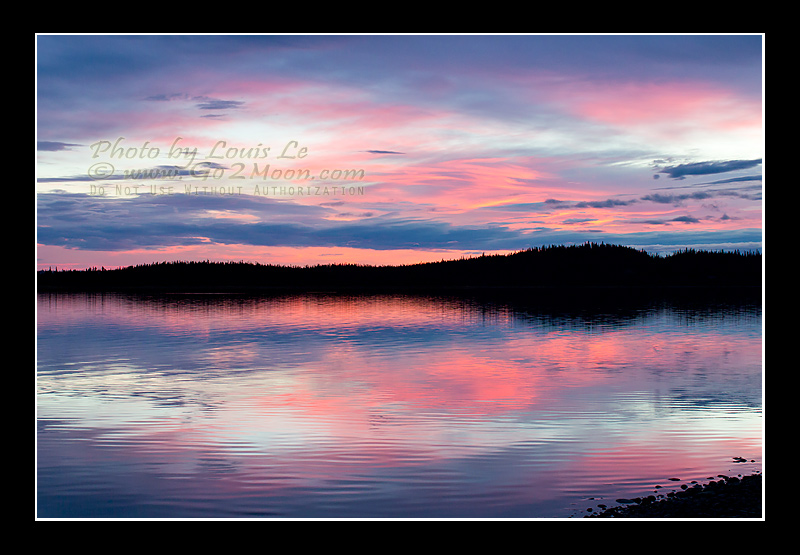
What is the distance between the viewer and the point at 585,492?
495 inches

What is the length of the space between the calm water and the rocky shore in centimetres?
60

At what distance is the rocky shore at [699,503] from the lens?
35.2ft

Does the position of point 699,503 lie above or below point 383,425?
above

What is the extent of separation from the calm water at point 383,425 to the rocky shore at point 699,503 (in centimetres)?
60

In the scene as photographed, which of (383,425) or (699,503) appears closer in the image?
(699,503)

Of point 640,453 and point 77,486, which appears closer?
point 77,486

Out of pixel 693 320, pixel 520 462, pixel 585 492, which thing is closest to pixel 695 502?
pixel 585 492

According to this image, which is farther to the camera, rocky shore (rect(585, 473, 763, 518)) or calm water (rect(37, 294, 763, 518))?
calm water (rect(37, 294, 763, 518))

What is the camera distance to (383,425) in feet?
60.6

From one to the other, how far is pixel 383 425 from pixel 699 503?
935cm

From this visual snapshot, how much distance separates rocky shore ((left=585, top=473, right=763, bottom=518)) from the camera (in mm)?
10727

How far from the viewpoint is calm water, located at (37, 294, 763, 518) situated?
12.7 meters
